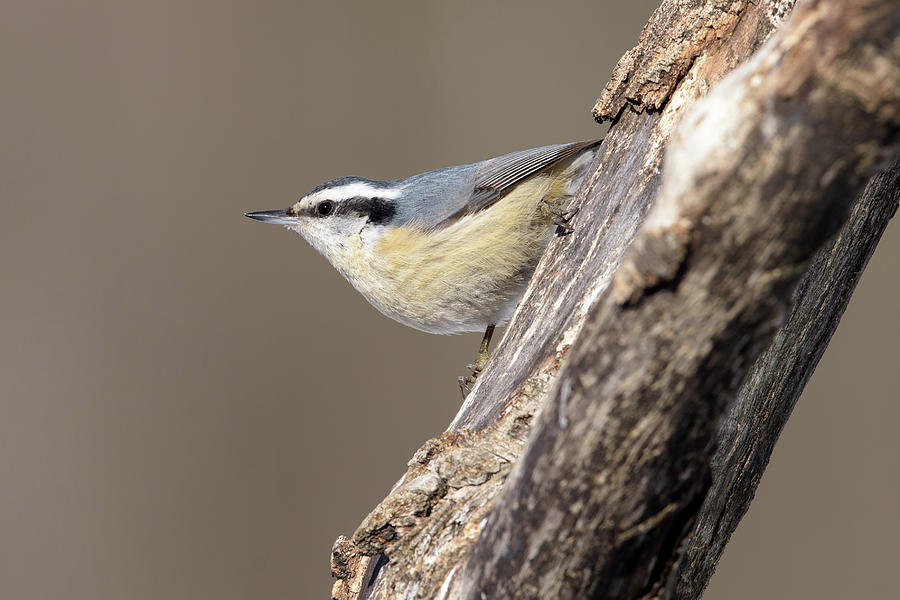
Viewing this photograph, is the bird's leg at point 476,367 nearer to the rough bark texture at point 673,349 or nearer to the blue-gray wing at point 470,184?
the blue-gray wing at point 470,184

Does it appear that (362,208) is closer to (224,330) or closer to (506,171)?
(506,171)

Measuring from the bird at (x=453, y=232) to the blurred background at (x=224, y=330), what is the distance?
1.76 meters

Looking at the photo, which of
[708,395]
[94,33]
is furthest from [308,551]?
[708,395]

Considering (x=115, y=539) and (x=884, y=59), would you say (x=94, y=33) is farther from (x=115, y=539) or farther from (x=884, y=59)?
(x=884, y=59)

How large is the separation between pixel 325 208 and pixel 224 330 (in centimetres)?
181

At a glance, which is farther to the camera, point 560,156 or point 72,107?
point 72,107

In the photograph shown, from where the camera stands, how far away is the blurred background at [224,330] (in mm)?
4383

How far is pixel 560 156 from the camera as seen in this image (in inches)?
104

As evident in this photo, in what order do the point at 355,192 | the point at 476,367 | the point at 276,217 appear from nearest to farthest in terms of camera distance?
the point at 476,367 < the point at 355,192 < the point at 276,217

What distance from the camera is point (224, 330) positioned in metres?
4.69

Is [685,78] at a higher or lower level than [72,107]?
higher

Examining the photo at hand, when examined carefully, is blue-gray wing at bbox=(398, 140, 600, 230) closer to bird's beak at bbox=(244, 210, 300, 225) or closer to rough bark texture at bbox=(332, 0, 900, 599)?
bird's beak at bbox=(244, 210, 300, 225)

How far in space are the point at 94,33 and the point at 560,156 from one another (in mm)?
3456

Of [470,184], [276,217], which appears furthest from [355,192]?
[470,184]
